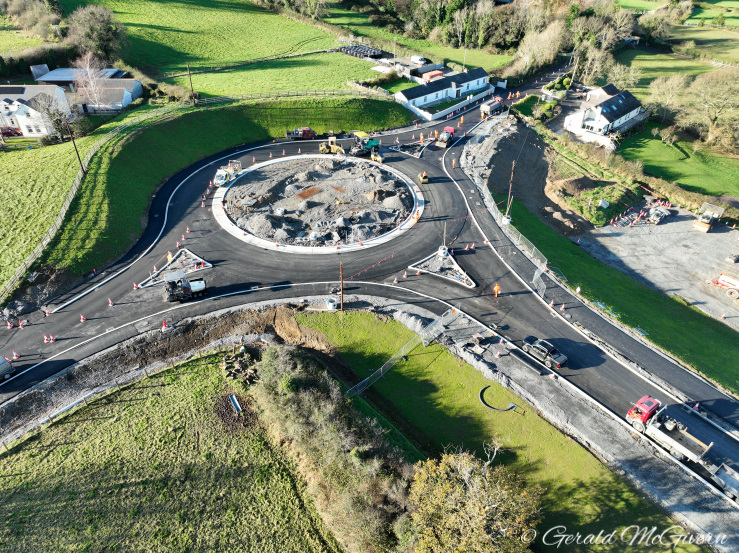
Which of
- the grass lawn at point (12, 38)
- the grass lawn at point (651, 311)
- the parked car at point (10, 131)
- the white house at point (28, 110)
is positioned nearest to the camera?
the grass lawn at point (651, 311)

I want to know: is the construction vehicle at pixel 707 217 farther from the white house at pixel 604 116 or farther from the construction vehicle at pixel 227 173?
the construction vehicle at pixel 227 173

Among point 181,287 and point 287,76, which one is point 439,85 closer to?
point 287,76

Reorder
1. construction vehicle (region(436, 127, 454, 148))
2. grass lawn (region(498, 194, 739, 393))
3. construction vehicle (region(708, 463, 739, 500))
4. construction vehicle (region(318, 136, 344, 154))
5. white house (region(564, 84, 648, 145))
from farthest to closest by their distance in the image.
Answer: white house (region(564, 84, 648, 145)) → construction vehicle (region(436, 127, 454, 148)) → construction vehicle (region(318, 136, 344, 154)) → grass lawn (region(498, 194, 739, 393)) → construction vehicle (region(708, 463, 739, 500))

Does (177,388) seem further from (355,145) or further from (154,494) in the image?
(355,145)

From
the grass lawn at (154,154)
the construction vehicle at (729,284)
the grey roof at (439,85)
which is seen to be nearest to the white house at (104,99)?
the grass lawn at (154,154)

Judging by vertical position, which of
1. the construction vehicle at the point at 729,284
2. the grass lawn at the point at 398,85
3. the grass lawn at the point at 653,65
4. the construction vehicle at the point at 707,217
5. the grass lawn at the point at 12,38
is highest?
the grass lawn at the point at 12,38

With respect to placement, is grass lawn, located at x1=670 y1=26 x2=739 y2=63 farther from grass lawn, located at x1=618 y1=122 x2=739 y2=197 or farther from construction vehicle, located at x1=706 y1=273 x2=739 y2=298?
construction vehicle, located at x1=706 y1=273 x2=739 y2=298

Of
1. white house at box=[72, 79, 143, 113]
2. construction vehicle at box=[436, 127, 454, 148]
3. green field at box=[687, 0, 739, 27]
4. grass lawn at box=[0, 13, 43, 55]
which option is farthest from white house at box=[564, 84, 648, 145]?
grass lawn at box=[0, 13, 43, 55]
